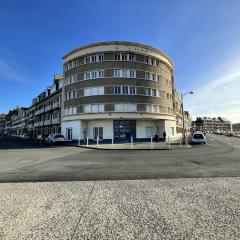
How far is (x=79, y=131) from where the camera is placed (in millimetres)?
37281

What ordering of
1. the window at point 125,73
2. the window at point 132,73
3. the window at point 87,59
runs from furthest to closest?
the window at point 87,59
the window at point 132,73
the window at point 125,73

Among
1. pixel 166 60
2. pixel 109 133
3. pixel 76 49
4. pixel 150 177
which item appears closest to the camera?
pixel 150 177

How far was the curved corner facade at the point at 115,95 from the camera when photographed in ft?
119

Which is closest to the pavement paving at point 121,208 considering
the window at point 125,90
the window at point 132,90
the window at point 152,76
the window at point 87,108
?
the window at point 87,108

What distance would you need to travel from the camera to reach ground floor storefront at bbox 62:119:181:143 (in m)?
36.7

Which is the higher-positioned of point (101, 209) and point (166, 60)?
point (166, 60)

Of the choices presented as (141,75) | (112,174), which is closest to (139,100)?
(141,75)

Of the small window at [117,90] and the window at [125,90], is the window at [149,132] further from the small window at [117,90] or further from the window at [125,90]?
the small window at [117,90]

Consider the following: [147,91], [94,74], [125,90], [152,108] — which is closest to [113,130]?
[125,90]

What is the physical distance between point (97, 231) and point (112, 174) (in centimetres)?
555

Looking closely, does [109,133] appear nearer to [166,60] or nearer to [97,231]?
[166,60]

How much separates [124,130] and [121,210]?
32.1 m

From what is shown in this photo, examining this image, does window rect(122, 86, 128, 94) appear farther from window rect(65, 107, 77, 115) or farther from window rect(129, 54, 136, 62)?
window rect(65, 107, 77, 115)

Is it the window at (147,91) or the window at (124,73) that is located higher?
the window at (124,73)
